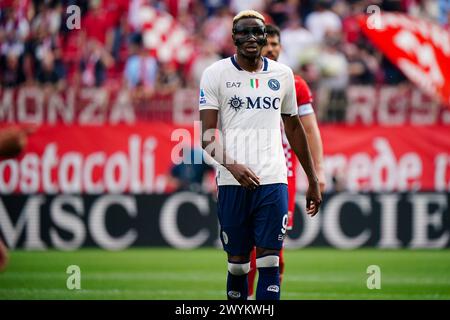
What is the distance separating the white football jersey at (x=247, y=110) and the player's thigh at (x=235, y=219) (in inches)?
4.1

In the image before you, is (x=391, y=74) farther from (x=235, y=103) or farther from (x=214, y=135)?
(x=214, y=135)

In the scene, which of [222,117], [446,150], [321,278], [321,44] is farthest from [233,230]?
[321,44]

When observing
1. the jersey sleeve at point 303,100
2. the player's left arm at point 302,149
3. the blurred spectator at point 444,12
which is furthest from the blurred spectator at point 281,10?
the player's left arm at point 302,149

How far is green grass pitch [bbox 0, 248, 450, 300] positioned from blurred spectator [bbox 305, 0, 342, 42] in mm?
5392

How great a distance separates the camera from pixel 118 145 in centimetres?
1808

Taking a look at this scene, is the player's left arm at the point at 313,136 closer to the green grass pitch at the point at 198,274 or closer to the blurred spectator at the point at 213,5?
the green grass pitch at the point at 198,274

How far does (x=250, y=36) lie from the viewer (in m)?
8.76

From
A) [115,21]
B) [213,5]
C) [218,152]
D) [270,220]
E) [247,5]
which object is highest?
[213,5]

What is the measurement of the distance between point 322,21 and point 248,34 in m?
13.0

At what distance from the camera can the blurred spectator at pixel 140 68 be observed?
2067 centimetres

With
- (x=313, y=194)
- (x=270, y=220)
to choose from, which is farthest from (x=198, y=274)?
(x=270, y=220)

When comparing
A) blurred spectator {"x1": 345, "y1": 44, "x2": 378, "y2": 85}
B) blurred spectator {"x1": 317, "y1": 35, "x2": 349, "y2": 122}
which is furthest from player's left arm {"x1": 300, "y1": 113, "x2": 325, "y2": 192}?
blurred spectator {"x1": 345, "y1": 44, "x2": 378, "y2": 85}

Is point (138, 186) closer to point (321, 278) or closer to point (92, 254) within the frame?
point (92, 254)

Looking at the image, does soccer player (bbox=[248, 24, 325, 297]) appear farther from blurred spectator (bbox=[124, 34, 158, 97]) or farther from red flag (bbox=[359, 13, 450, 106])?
blurred spectator (bbox=[124, 34, 158, 97])
